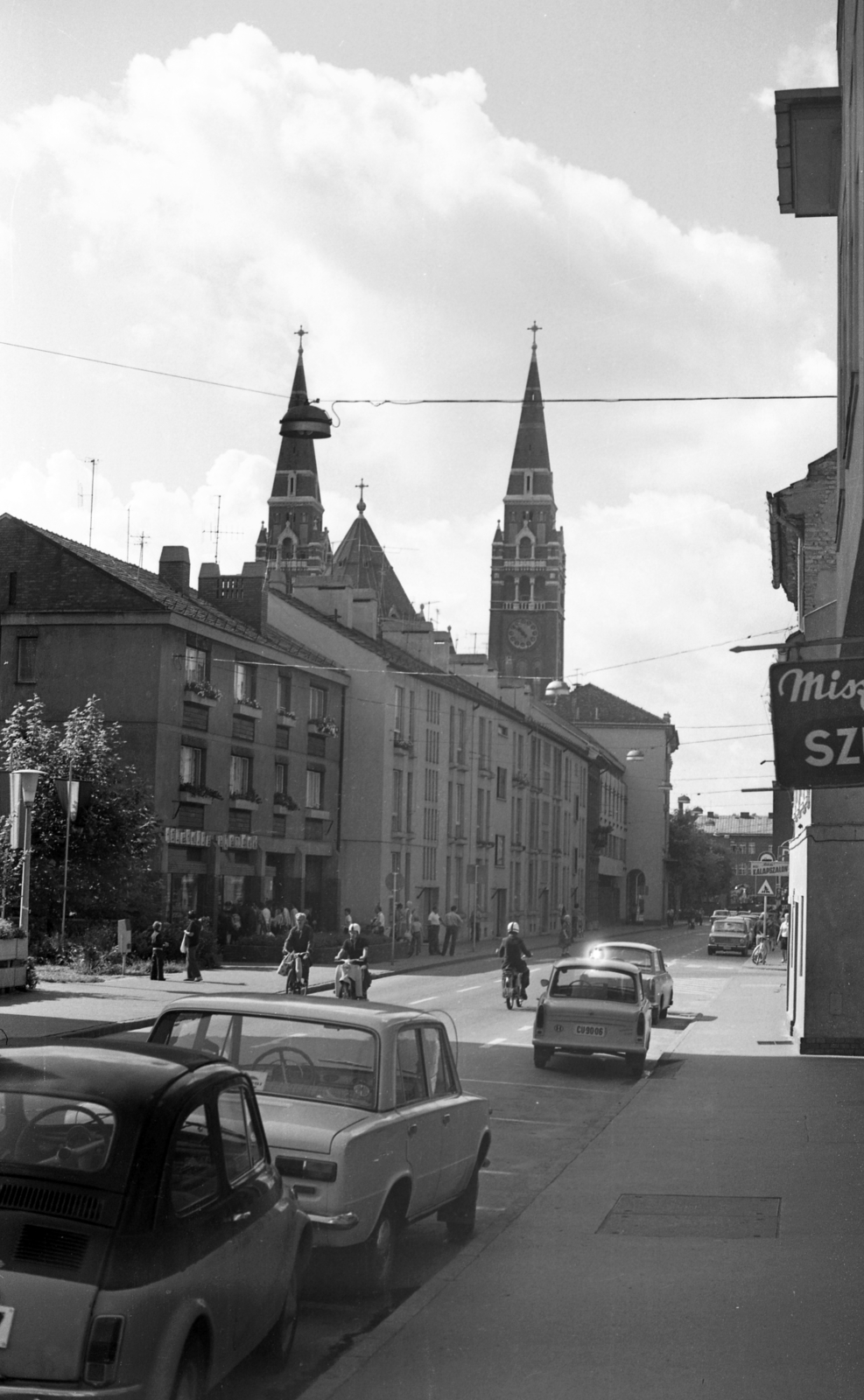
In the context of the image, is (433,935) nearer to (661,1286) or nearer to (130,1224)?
(661,1286)

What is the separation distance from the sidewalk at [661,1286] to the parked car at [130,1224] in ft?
3.18

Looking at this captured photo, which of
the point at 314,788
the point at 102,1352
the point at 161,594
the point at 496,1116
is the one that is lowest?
the point at 496,1116

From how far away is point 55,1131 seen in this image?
5590 mm

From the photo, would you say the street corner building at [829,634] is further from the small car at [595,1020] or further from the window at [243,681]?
the window at [243,681]

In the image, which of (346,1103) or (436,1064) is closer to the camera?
(346,1103)

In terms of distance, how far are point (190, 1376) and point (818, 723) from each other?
415 cm

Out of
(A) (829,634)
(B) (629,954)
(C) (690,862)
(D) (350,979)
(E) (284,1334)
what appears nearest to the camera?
(E) (284,1334)

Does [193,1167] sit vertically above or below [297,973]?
above

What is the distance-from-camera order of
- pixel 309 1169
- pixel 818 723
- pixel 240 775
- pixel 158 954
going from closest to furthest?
pixel 818 723
pixel 309 1169
pixel 158 954
pixel 240 775

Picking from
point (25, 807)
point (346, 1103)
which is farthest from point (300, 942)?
point (346, 1103)

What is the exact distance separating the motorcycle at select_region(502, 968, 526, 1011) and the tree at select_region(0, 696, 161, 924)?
10668mm

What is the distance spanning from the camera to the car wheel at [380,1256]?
8078 mm

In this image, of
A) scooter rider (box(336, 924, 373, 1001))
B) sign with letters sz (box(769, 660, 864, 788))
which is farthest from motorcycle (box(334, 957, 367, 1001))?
sign with letters sz (box(769, 660, 864, 788))

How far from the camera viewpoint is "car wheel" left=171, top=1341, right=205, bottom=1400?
209 inches
